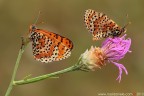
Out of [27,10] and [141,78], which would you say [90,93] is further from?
[27,10]

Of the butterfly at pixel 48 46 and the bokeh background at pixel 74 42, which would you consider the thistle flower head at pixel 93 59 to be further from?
the bokeh background at pixel 74 42

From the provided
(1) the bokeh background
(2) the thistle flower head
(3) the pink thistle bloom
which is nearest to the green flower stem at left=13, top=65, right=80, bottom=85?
(2) the thistle flower head

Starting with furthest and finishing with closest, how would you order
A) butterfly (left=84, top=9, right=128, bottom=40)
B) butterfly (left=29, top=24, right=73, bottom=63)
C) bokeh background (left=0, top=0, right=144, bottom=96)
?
1. bokeh background (left=0, top=0, right=144, bottom=96)
2. butterfly (left=84, top=9, right=128, bottom=40)
3. butterfly (left=29, top=24, right=73, bottom=63)

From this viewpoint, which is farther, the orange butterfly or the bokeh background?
the bokeh background

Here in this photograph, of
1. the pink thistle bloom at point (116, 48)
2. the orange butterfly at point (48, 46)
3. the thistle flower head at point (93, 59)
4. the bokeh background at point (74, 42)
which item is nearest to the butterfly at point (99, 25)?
the pink thistle bloom at point (116, 48)

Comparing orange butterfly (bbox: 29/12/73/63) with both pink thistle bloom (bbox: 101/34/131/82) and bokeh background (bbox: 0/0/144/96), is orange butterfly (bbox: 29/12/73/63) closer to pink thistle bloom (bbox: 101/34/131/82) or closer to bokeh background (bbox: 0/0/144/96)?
pink thistle bloom (bbox: 101/34/131/82)
